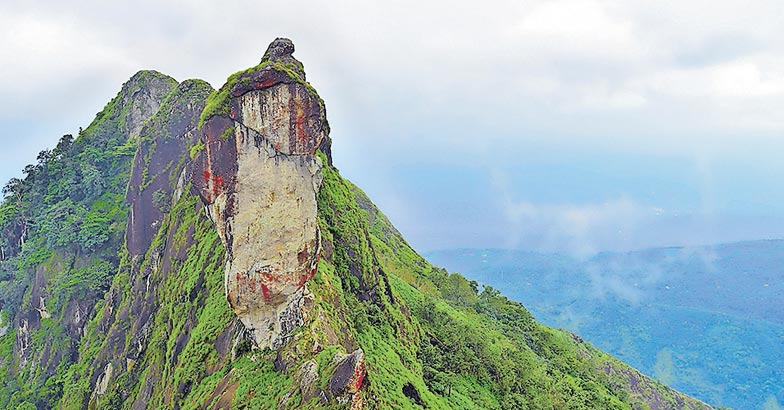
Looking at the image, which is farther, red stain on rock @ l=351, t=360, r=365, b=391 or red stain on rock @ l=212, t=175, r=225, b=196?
red stain on rock @ l=212, t=175, r=225, b=196

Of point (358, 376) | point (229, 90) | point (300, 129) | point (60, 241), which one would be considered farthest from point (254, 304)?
point (60, 241)

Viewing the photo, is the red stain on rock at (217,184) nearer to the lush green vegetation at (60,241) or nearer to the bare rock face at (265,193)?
the bare rock face at (265,193)

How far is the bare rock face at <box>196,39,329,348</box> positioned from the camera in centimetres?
2523

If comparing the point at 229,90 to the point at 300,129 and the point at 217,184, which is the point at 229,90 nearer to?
the point at 300,129

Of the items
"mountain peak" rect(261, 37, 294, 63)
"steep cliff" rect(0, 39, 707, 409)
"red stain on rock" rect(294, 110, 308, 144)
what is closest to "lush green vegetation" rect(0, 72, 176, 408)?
"steep cliff" rect(0, 39, 707, 409)

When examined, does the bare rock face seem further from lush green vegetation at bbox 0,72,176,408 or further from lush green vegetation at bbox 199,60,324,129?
lush green vegetation at bbox 0,72,176,408

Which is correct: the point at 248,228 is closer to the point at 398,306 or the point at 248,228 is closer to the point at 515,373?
the point at 398,306

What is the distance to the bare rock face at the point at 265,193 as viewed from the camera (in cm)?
2523

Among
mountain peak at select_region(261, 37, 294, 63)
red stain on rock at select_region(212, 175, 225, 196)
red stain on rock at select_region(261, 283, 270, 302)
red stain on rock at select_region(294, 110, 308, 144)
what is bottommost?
red stain on rock at select_region(261, 283, 270, 302)

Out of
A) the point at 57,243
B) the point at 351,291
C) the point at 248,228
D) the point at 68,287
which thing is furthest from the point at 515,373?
the point at 57,243

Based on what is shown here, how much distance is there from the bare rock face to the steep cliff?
0.07m

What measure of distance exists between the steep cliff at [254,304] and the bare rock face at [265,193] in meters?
0.07

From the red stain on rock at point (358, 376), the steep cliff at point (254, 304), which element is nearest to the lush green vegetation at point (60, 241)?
the steep cliff at point (254, 304)

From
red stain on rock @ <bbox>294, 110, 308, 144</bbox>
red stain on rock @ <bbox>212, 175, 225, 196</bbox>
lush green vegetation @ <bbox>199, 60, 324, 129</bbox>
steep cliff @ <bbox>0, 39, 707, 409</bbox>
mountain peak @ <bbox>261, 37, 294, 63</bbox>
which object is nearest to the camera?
steep cliff @ <bbox>0, 39, 707, 409</bbox>
